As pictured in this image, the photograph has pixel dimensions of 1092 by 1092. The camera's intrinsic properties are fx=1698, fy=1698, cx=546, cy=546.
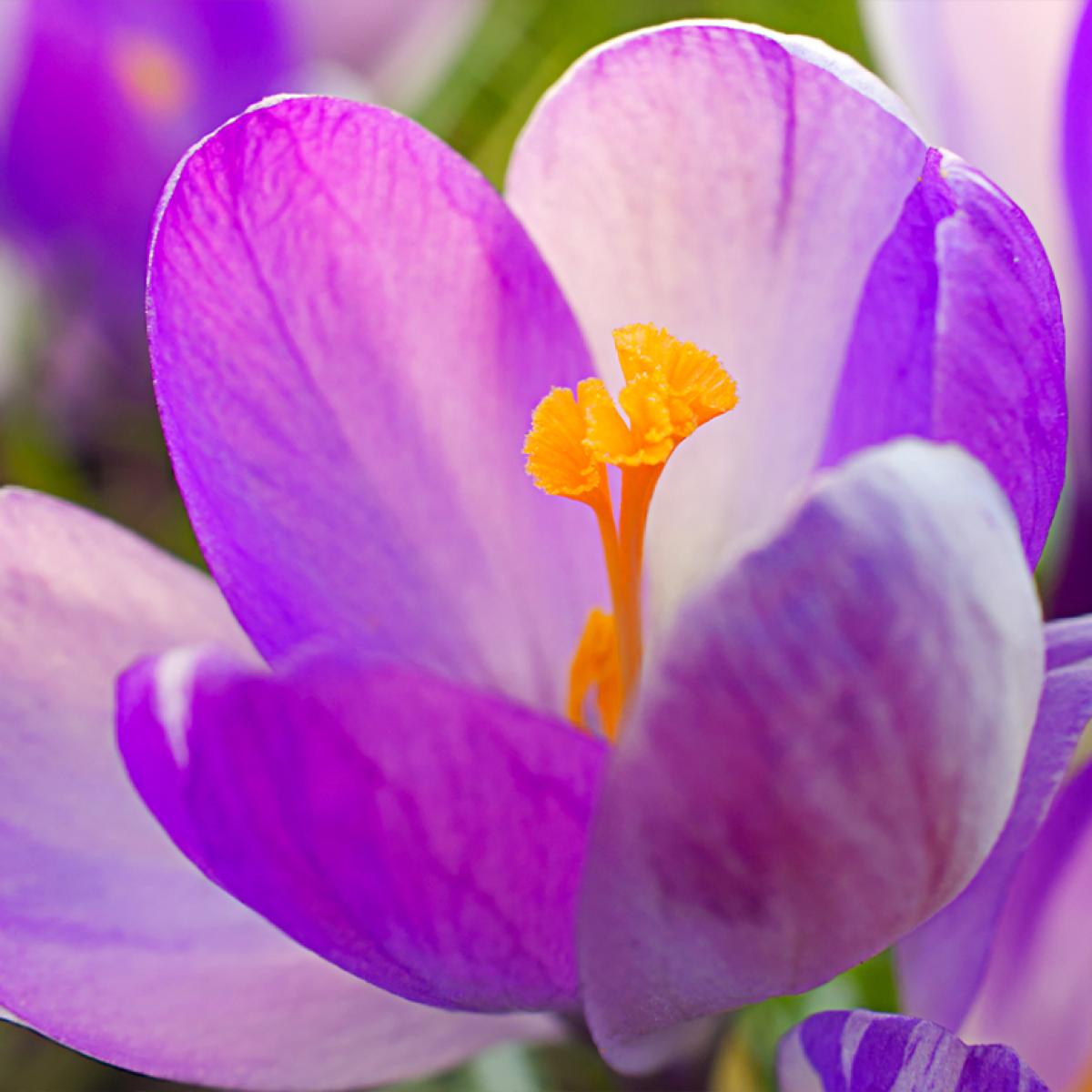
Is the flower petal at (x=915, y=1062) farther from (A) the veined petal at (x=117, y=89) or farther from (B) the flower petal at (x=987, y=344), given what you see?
(A) the veined petal at (x=117, y=89)

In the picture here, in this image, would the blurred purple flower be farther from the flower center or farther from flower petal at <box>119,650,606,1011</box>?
flower petal at <box>119,650,606,1011</box>

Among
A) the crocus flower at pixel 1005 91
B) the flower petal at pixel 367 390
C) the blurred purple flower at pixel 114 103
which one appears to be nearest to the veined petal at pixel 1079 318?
the crocus flower at pixel 1005 91

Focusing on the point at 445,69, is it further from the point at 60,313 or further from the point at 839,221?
the point at 839,221

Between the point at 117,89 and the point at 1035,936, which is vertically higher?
the point at 117,89

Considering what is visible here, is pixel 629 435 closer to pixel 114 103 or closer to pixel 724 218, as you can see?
pixel 724 218

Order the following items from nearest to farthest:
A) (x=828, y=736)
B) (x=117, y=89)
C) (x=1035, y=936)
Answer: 1. (x=828, y=736)
2. (x=1035, y=936)
3. (x=117, y=89)

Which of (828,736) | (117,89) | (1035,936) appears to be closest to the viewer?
(828,736)

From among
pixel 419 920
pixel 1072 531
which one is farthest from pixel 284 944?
pixel 1072 531

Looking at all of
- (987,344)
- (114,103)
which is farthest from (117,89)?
(987,344)
